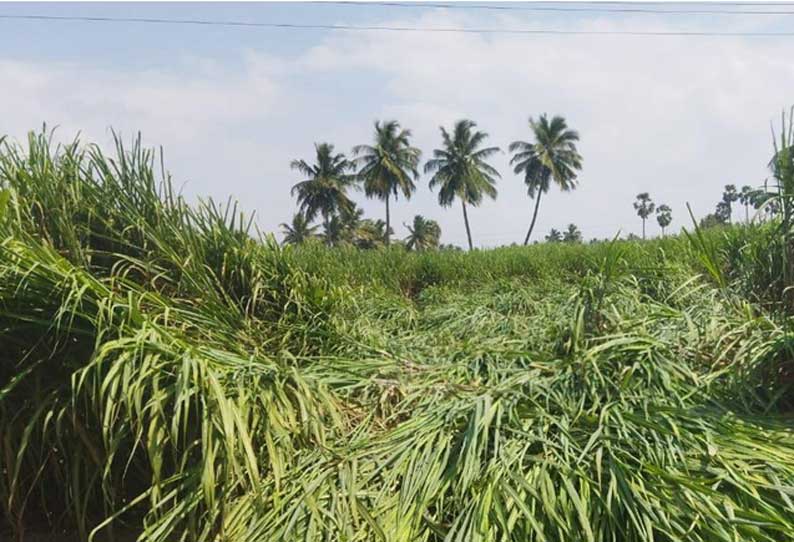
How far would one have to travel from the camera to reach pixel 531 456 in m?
1.78

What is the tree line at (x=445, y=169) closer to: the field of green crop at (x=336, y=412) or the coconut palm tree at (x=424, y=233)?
the coconut palm tree at (x=424, y=233)

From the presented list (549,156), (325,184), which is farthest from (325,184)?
(549,156)

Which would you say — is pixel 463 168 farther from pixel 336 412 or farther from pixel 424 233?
pixel 336 412

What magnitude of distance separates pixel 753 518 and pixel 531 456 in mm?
642

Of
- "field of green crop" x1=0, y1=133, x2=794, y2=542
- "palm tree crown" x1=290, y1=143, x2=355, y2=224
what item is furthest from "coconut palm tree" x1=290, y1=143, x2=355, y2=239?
"field of green crop" x1=0, y1=133, x2=794, y2=542

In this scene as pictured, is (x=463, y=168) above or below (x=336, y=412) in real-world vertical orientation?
above

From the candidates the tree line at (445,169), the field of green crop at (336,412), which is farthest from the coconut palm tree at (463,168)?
the field of green crop at (336,412)

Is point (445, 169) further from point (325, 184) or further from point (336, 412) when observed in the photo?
point (336, 412)

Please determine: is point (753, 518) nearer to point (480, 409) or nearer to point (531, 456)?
point (531, 456)

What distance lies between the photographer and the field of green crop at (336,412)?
5.35 ft

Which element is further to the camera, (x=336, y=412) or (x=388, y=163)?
(x=388, y=163)

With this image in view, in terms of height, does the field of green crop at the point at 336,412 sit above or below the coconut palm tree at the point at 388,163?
below

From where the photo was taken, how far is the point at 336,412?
7.13 ft

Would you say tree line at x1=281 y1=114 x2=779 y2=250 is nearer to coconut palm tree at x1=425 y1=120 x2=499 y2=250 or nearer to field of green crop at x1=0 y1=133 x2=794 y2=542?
coconut palm tree at x1=425 y1=120 x2=499 y2=250
